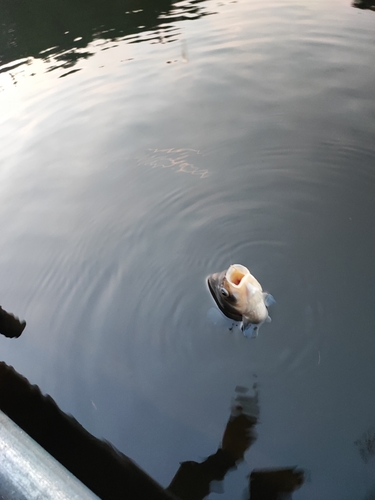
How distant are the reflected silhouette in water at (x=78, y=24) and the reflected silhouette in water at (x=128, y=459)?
323 inches

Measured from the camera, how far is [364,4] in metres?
8.62

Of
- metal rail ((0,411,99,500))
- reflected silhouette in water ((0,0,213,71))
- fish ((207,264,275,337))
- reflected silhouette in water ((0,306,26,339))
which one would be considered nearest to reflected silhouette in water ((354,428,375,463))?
fish ((207,264,275,337))

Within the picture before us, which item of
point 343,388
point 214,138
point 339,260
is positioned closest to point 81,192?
point 214,138

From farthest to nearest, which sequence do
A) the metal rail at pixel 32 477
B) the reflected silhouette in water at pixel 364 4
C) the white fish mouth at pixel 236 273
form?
the reflected silhouette in water at pixel 364 4 → the white fish mouth at pixel 236 273 → the metal rail at pixel 32 477

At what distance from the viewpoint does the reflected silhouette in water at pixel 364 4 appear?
8461 mm

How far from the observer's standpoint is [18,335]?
12.6ft

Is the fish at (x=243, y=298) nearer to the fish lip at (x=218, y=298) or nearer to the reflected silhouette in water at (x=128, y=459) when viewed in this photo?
the fish lip at (x=218, y=298)

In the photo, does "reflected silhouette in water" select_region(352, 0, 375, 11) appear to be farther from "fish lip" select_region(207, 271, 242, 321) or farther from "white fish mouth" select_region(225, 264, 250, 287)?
"white fish mouth" select_region(225, 264, 250, 287)

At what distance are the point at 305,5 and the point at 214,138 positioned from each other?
594 cm

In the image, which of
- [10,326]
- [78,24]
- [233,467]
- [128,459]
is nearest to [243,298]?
[233,467]

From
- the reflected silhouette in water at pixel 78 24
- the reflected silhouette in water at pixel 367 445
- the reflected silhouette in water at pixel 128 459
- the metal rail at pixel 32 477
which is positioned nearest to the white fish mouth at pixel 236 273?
the reflected silhouette in water at pixel 128 459

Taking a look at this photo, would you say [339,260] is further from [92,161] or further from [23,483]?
[92,161]

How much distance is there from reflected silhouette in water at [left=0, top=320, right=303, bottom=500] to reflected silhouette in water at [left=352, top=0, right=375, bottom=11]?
8710mm

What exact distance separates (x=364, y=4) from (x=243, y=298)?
863cm
